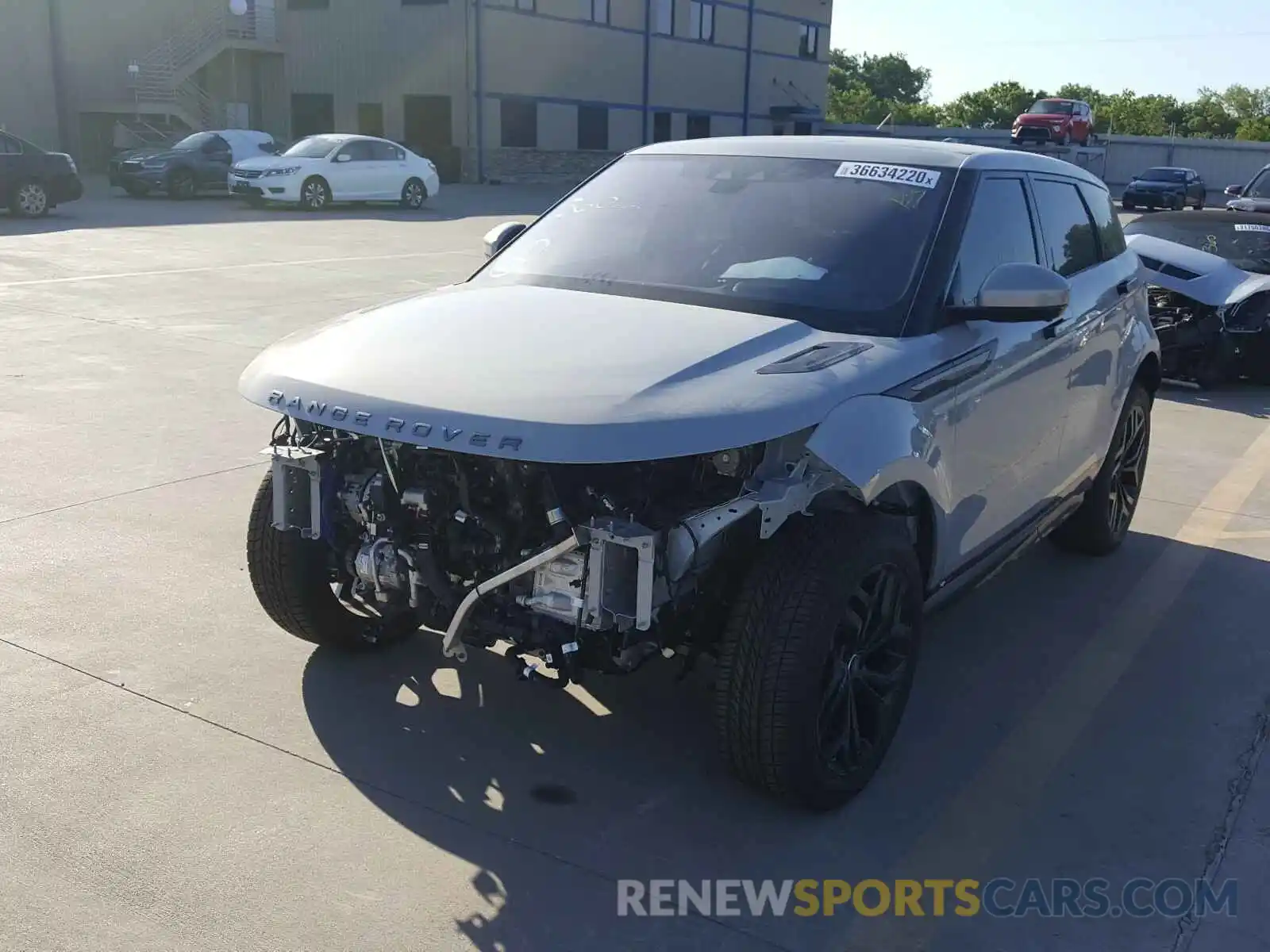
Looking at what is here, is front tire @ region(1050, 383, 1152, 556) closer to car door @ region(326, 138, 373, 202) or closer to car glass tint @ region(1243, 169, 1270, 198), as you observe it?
car glass tint @ region(1243, 169, 1270, 198)

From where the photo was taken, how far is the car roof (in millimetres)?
4711

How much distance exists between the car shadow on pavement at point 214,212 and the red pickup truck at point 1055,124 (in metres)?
20.7

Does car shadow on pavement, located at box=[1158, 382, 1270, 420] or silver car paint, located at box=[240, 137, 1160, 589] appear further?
car shadow on pavement, located at box=[1158, 382, 1270, 420]

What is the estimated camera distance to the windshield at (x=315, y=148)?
87.8ft

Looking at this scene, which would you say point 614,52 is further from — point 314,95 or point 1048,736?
point 1048,736

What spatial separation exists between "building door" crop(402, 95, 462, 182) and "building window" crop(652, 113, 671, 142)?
9.55m

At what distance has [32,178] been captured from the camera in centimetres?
2106

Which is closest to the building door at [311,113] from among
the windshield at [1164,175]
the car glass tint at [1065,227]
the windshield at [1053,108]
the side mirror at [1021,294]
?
the windshield at [1053,108]

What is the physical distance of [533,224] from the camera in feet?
17.0

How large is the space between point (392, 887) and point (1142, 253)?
9862 mm

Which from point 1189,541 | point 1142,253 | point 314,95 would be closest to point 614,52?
point 314,95

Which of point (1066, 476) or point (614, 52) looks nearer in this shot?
point (1066, 476)

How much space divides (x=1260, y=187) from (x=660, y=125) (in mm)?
32838

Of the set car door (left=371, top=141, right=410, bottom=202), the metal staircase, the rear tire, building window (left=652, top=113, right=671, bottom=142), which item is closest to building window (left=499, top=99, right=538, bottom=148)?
building window (left=652, top=113, right=671, bottom=142)
